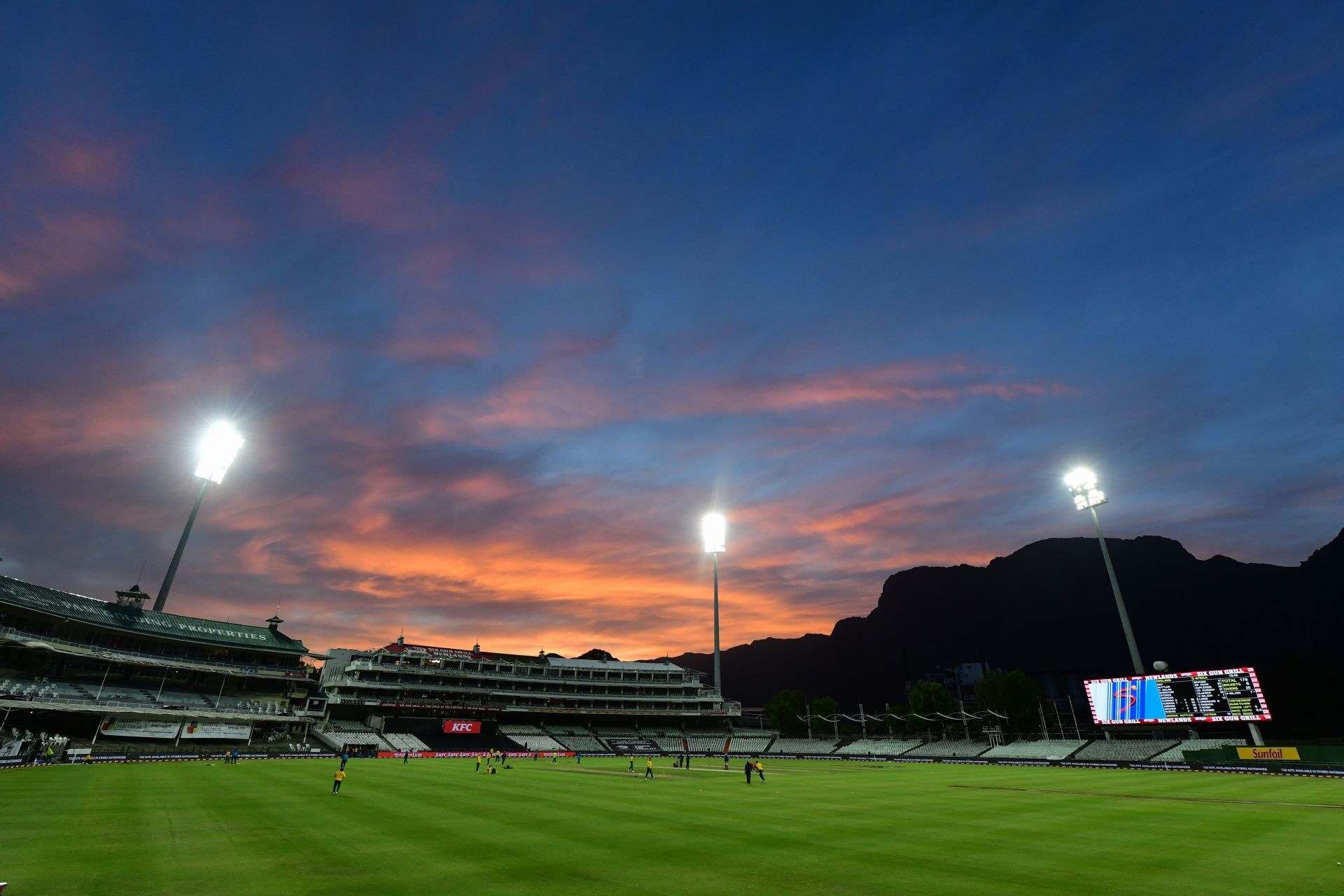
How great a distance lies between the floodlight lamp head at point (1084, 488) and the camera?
7562 centimetres

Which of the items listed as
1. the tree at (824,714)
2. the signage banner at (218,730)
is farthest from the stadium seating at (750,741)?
the signage banner at (218,730)

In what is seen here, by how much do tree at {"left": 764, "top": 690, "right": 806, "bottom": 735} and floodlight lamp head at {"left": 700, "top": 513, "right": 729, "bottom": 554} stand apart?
28.8 meters

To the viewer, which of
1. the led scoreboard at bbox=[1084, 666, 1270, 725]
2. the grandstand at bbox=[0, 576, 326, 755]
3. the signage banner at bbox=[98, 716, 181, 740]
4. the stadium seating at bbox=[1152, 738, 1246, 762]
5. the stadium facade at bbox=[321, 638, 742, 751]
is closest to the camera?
the led scoreboard at bbox=[1084, 666, 1270, 725]

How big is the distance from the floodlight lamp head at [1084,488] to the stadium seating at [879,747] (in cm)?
4364

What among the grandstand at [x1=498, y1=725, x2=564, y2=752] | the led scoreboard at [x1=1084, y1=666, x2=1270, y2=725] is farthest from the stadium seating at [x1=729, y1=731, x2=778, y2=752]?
the led scoreboard at [x1=1084, y1=666, x2=1270, y2=725]

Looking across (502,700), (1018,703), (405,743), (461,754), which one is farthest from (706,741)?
(1018,703)

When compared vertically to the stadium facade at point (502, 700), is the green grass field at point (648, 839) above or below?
below

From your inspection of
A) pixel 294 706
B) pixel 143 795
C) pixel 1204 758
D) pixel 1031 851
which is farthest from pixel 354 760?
pixel 1204 758

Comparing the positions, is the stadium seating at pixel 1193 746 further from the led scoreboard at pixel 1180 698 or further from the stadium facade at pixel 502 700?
the stadium facade at pixel 502 700

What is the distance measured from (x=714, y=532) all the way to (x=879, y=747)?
149ft

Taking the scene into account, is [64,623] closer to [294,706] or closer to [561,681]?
[294,706]

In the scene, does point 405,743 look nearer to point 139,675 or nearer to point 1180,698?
point 139,675

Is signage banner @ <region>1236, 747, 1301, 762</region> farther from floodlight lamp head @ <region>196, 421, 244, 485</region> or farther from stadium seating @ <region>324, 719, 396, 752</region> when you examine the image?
floodlight lamp head @ <region>196, 421, 244, 485</region>

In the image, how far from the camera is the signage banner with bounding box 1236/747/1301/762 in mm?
51688
